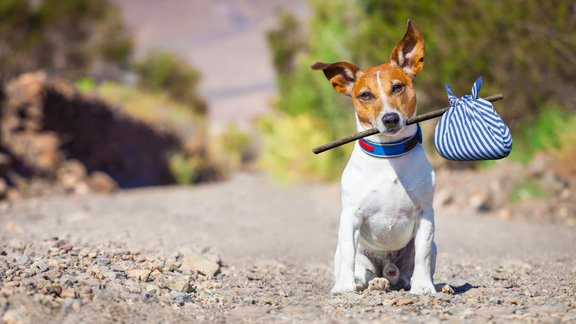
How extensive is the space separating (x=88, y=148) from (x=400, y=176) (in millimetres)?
12418

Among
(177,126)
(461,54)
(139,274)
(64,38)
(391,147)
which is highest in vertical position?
(64,38)

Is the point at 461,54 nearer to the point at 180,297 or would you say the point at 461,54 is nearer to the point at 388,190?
the point at 388,190

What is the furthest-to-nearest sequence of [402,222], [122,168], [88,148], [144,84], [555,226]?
[144,84] < [122,168] < [88,148] < [555,226] < [402,222]

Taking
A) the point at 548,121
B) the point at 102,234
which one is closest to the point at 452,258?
the point at 102,234

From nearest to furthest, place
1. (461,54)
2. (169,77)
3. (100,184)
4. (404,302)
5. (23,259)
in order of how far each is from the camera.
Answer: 1. (404,302)
2. (23,259)
3. (461,54)
4. (100,184)
5. (169,77)

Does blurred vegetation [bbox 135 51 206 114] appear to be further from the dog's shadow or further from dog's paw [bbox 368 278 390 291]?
dog's paw [bbox 368 278 390 291]

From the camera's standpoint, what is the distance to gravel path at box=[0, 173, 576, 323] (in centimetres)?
376

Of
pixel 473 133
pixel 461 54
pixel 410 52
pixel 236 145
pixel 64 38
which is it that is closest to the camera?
pixel 473 133

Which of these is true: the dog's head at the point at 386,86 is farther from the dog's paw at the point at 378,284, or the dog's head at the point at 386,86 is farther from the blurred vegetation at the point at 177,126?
the blurred vegetation at the point at 177,126

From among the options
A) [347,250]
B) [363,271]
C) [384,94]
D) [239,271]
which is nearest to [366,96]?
[384,94]

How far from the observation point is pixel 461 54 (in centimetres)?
1241

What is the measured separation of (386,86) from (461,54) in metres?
8.70

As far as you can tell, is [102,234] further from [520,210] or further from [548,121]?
[548,121]

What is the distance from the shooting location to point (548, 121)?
456 inches
